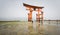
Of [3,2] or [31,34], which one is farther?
[3,2]

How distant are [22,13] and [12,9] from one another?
28 cm

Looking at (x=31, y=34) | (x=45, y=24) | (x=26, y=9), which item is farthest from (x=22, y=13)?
(x=31, y=34)

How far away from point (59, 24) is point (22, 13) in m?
1.05

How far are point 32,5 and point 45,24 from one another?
60 cm

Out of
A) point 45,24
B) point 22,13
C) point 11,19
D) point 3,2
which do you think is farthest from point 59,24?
point 3,2

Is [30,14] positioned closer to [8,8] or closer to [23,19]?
[23,19]

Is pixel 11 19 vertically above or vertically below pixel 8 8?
below

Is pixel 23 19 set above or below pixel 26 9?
below

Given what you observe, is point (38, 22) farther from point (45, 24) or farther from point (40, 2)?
point (40, 2)

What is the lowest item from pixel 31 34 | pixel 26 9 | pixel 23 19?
pixel 31 34

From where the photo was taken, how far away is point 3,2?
346 cm

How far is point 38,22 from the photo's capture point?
3475 millimetres

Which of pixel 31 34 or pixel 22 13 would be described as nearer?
pixel 31 34

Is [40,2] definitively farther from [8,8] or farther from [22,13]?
[8,8]
